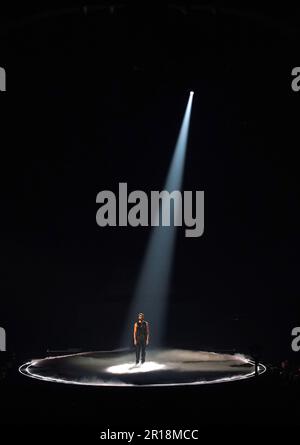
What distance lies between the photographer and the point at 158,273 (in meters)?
15.7

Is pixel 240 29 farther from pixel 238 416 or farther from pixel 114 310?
pixel 114 310

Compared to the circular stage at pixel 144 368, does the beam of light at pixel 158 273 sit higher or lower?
higher

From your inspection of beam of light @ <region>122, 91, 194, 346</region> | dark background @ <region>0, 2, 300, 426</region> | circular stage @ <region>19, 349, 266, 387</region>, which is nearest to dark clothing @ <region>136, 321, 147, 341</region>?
circular stage @ <region>19, 349, 266, 387</region>

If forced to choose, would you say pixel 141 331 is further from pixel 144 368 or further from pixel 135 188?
pixel 135 188

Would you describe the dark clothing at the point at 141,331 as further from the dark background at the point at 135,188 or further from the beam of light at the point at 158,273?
the beam of light at the point at 158,273

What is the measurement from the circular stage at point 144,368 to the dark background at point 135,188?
5.59 ft

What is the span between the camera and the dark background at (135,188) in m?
14.0

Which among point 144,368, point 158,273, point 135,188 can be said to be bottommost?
point 144,368

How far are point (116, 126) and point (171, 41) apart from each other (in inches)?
167

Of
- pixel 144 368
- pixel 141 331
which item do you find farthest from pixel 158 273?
pixel 144 368

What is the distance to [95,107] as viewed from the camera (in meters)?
14.7

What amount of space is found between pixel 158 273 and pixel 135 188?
2.56m

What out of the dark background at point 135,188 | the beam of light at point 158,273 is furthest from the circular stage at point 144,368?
the beam of light at point 158,273
